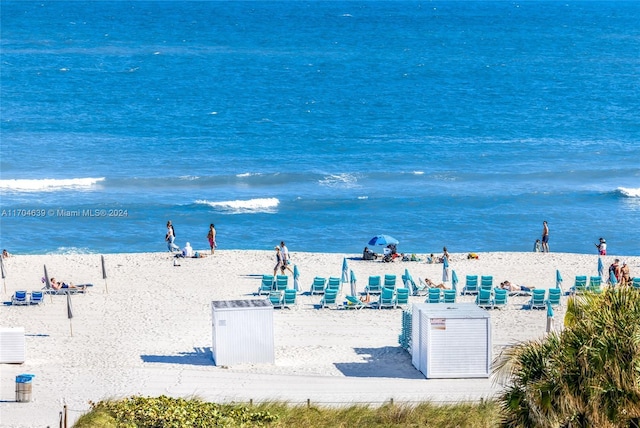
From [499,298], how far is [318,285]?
436 cm

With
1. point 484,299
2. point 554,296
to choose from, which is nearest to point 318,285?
point 484,299

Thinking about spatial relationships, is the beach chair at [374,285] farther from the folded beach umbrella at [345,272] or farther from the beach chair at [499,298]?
the beach chair at [499,298]

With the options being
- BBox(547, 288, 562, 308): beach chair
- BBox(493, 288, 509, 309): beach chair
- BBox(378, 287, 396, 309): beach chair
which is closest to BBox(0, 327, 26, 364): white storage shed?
BBox(378, 287, 396, 309): beach chair

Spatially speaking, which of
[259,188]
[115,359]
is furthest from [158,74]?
[115,359]

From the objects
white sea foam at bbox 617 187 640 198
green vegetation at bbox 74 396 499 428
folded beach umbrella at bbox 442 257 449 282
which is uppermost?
white sea foam at bbox 617 187 640 198

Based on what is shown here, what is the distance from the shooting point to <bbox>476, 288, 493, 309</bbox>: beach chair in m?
25.3

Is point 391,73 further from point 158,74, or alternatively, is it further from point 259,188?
point 259,188

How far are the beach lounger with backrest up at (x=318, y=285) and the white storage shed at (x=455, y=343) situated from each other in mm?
6193

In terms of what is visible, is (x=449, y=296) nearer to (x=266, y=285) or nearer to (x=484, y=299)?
(x=484, y=299)

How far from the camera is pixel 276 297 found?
25.2m

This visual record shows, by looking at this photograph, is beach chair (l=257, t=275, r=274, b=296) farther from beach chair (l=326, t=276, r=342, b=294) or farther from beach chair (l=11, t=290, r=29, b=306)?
beach chair (l=11, t=290, r=29, b=306)

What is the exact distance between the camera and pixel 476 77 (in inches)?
3130

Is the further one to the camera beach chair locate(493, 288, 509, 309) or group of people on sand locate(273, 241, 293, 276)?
group of people on sand locate(273, 241, 293, 276)

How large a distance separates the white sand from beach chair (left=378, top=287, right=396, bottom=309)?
29 cm
